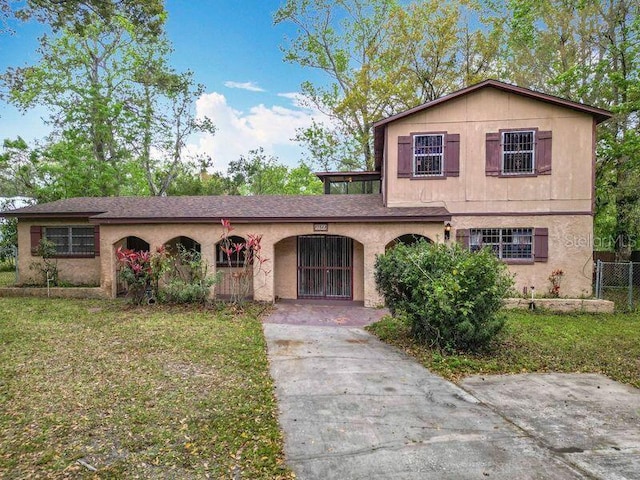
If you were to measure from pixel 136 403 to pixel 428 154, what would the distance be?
35.7ft

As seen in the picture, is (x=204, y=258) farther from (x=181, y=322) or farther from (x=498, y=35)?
(x=498, y=35)

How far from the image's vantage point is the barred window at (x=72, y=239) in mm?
13734

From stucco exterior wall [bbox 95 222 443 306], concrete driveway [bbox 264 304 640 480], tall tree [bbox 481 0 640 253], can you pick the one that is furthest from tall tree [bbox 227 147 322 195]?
concrete driveway [bbox 264 304 640 480]

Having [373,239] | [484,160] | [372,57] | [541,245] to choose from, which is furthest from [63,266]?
[372,57]

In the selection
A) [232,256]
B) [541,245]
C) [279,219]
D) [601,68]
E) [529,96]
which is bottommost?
[232,256]

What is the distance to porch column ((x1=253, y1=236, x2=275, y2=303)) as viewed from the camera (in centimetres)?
1169

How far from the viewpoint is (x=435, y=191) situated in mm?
12250

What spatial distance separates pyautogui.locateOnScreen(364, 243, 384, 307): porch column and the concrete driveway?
15.4ft

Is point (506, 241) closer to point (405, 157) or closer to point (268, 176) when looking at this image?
point (405, 157)

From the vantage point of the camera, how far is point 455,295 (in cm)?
657

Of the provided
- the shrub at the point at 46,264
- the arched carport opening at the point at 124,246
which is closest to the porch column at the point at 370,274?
the arched carport opening at the point at 124,246

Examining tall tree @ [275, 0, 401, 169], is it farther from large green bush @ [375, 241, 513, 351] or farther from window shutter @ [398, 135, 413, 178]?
large green bush @ [375, 241, 513, 351]

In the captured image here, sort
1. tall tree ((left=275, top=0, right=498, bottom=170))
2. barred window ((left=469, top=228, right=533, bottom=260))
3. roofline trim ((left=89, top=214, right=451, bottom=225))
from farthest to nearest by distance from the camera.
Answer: tall tree ((left=275, top=0, right=498, bottom=170)) < barred window ((left=469, top=228, right=533, bottom=260)) < roofline trim ((left=89, top=214, right=451, bottom=225))

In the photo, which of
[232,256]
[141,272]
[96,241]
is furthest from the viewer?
[96,241]
